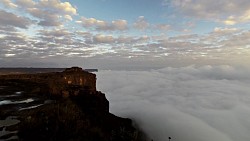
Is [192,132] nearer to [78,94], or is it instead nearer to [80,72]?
[80,72]

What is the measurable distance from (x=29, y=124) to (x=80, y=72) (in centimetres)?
4215

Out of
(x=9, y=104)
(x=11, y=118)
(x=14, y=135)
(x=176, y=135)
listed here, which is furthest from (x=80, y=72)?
(x=176, y=135)

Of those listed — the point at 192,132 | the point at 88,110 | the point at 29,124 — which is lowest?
the point at 192,132

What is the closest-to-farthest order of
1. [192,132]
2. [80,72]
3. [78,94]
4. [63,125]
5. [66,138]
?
[66,138], [63,125], [78,94], [80,72], [192,132]

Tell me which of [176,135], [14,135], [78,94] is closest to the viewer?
[14,135]

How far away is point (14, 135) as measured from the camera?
15.4 metres

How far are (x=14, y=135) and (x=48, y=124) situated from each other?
267 cm

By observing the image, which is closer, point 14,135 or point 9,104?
point 14,135

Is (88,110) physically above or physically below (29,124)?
below

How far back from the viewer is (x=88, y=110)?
113 ft

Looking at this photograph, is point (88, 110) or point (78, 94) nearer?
point (88, 110)

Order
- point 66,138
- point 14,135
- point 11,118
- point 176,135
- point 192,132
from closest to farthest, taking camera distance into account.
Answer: point 14,135, point 66,138, point 11,118, point 176,135, point 192,132

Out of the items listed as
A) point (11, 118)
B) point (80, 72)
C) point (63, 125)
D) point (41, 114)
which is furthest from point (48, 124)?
point (80, 72)

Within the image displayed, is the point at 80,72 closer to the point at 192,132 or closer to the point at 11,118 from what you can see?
the point at 11,118
